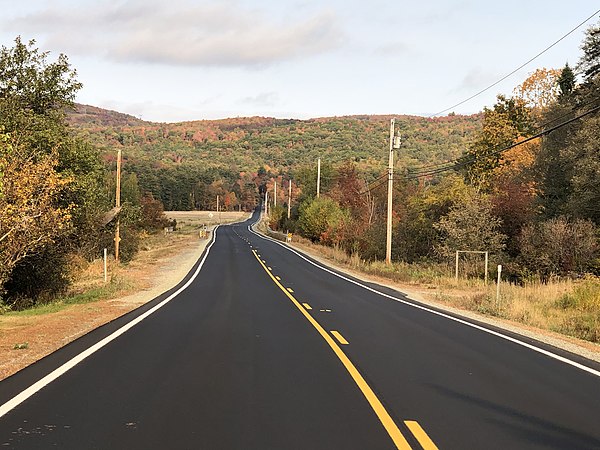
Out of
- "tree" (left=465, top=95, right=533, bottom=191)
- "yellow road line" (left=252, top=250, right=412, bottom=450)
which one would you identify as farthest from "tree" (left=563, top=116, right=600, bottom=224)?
"yellow road line" (left=252, top=250, right=412, bottom=450)

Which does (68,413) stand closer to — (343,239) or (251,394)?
(251,394)

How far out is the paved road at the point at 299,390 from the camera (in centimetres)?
543

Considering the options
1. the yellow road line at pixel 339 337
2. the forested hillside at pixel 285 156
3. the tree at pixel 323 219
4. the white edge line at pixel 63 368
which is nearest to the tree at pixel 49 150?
the white edge line at pixel 63 368

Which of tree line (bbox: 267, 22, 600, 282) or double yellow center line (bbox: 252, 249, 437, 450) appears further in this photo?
tree line (bbox: 267, 22, 600, 282)

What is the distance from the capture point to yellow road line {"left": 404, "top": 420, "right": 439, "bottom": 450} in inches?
204

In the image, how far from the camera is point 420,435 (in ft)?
18.1

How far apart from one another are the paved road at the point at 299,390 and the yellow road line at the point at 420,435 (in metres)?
0.03

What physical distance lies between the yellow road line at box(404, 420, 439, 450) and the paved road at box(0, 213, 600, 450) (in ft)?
0.09

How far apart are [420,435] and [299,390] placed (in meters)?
2.00

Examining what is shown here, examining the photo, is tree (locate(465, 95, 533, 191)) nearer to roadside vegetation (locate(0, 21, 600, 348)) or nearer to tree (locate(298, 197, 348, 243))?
roadside vegetation (locate(0, 21, 600, 348))

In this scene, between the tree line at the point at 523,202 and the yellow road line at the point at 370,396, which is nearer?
the yellow road line at the point at 370,396

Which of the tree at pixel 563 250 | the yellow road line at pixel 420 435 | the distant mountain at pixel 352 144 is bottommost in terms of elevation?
the yellow road line at pixel 420 435

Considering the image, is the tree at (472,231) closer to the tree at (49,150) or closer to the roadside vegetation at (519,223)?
the roadside vegetation at (519,223)

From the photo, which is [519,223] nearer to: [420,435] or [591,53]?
[591,53]
